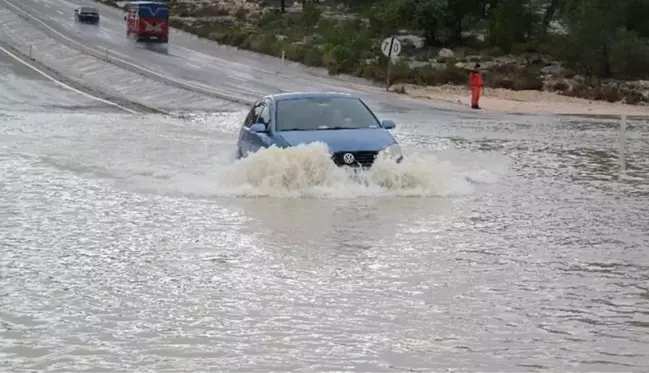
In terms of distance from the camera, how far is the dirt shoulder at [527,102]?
39000 mm

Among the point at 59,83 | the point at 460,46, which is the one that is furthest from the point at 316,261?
the point at 460,46

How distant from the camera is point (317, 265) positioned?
1105 centimetres

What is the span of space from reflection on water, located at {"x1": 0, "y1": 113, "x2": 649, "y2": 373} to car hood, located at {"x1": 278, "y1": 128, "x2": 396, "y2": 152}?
43cm

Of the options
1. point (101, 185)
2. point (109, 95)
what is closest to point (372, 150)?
point (101, 185)

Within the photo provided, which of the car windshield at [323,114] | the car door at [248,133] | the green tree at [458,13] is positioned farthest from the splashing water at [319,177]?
the green tree at [458,13]

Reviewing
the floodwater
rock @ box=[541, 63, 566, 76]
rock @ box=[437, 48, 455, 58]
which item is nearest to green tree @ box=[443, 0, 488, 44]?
rock @ box=[437, 48, 455, 58]

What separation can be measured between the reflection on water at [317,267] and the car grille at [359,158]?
11.1 inches

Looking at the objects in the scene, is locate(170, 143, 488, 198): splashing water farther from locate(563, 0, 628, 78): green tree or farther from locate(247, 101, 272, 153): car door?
locate(563, 0, 628, 78): green tree

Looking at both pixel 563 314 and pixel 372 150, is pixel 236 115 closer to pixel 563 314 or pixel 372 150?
pixel 372 150

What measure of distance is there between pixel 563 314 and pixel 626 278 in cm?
169

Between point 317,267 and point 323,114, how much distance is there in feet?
21.2

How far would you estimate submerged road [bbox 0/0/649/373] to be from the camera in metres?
8.05

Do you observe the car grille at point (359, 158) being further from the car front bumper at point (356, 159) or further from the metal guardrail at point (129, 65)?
the metal guardrail at point (129, 65)

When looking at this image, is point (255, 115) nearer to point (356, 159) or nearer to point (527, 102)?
point (356, 159)
